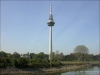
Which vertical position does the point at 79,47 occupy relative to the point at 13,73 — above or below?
above

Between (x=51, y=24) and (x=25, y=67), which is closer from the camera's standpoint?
(x=25, y=67)

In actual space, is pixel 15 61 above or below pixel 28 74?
above

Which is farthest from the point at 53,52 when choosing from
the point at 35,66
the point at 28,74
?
the point at 28,74

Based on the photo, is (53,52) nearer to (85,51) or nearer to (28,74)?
(85,51)

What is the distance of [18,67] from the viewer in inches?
1656

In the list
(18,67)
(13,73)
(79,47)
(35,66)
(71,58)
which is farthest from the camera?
(71,58)

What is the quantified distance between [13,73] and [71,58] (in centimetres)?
6476

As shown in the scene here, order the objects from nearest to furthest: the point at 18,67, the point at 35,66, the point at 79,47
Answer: the point at 18,67
the point at 35,66
the point at 79,47

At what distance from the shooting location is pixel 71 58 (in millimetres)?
99188

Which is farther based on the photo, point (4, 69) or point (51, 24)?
point (51, 24)

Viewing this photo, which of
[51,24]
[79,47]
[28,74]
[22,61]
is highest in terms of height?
[51,24]

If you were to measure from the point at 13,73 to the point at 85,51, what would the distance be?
4318 centimetres

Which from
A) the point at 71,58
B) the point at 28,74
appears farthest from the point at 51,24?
the point at 28,74

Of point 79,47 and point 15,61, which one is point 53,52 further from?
point 15,61
